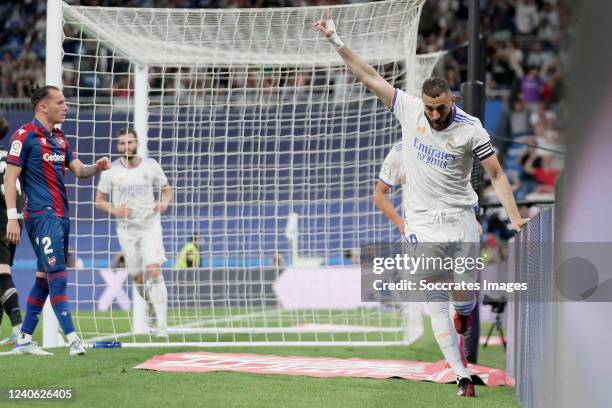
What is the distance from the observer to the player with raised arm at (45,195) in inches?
278

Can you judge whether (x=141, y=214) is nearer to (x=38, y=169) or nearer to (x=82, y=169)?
(x=82, y=169)

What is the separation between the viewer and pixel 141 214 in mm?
9984

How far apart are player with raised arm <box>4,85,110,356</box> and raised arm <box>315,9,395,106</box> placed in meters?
A: 2.17

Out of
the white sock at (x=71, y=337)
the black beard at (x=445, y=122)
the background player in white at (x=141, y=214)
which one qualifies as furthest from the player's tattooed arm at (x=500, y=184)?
the background player in white at (x=141, y=214)

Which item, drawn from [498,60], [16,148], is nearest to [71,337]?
[16,148]

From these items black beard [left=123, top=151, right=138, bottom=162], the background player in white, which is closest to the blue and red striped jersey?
black beard [left=123, top=151, right=138, bottom=162]

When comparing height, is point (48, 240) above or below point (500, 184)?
below

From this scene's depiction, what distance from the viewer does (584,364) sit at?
2580 millimetres

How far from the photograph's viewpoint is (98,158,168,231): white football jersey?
9.90m

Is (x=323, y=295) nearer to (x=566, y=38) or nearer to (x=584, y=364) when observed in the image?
(x=584, y=364)

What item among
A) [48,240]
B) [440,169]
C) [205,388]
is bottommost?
[205,388]

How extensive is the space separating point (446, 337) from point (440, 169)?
3.55 ft

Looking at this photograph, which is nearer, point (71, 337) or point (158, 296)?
point (71, 337)

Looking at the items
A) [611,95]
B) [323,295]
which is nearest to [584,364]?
[611,95]
